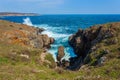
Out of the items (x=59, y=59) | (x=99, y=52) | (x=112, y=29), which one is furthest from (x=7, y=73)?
(x=59, y=59)

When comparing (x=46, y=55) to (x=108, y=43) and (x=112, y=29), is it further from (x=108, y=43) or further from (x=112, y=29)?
(x=112, y=29)

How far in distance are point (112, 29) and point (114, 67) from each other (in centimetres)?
1898

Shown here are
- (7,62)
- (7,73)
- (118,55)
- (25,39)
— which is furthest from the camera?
(25,39)

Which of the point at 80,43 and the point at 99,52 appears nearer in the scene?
the point at 99,52

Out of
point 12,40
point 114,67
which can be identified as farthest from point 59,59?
point 114,67

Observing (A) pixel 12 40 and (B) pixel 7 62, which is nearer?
(B) pixel 7 62

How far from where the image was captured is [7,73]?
21.0 meters

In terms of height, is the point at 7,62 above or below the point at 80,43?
above

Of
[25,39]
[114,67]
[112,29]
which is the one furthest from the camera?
[25,39]

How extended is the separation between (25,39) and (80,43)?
16398 millimetres

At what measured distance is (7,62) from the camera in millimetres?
27641

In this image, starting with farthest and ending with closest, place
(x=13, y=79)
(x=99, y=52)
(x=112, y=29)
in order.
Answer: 1. (x=112, y=29)
2. (x=99, y=52)
3. (x=13, y=79)

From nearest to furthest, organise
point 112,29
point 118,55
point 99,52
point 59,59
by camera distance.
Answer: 1. point 118,55
2. point 99,52
3. point 112,29
4. point 59,59

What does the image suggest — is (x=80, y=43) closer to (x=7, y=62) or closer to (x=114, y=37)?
(x=114, y=37)
